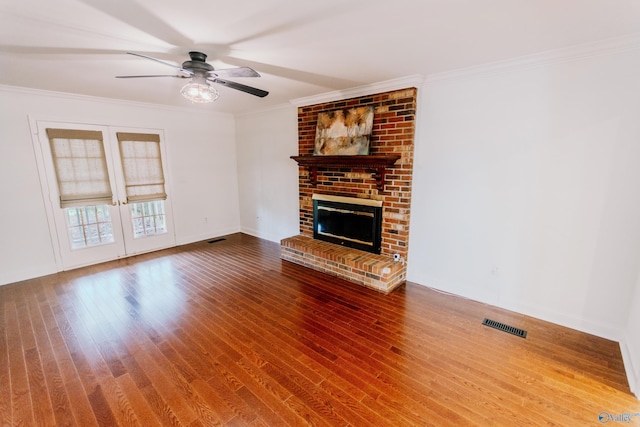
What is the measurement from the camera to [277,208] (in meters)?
5.28

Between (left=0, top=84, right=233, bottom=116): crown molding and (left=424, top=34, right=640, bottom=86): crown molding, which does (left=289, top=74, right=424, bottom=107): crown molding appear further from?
(left=0, top=84, right=233, bottom=116): crown molding

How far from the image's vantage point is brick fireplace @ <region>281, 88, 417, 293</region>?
11.1ft

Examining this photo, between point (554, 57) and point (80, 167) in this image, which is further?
point (80, 167)

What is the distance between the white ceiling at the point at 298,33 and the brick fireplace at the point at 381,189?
0.50 m

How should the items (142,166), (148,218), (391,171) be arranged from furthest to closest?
1. (148,218)
2. (142,166)
3. (391,171)

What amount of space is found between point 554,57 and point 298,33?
2248 mm

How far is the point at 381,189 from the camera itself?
366 centimetres

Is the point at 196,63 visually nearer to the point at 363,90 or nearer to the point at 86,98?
the point at 363,90

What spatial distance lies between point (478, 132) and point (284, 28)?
2.20 m

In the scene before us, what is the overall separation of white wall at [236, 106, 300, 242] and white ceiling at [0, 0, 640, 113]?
71.0 inches

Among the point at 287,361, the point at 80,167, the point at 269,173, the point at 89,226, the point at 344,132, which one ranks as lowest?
the point at 287,361

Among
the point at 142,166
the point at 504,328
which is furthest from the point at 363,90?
the point at 142,166

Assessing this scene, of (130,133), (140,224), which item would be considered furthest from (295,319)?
(130,133)

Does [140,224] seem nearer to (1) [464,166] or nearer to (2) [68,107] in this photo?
(2) [68,107]
